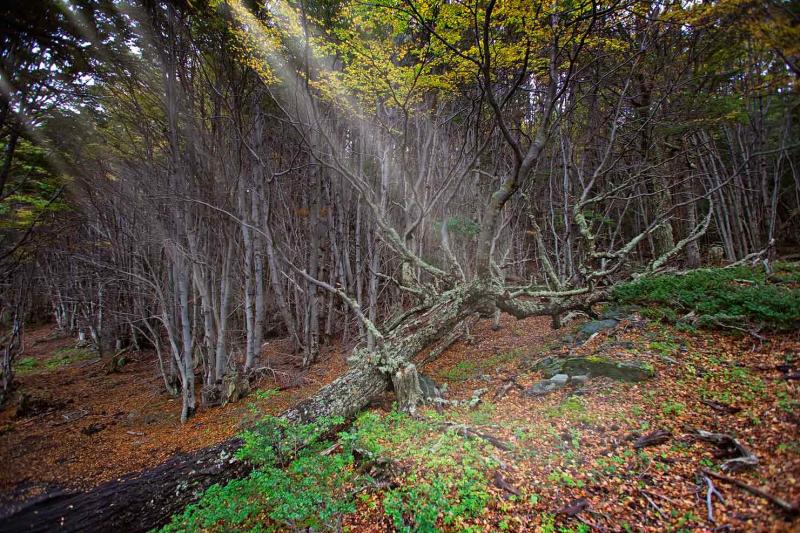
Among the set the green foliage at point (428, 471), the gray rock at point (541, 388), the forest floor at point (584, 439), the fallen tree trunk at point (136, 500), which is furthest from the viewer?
the gray rock at point (541, 388)

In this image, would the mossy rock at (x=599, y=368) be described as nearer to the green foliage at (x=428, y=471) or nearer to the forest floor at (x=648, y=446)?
the forest floor at (x=648, y=446)

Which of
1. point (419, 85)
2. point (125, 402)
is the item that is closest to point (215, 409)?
point (125, 402)

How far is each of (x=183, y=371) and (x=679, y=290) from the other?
386 inches

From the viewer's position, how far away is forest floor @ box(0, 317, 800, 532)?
7.59 feet

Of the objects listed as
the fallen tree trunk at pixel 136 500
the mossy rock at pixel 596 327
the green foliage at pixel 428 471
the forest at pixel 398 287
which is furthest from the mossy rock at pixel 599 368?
the fallen tree trunk at pixel 136 500

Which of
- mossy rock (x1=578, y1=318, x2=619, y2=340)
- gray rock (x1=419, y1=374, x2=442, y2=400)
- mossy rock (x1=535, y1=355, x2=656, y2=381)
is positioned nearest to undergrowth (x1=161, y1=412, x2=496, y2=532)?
gray rock (x1=419, y1=374, x2=442, y2=400)

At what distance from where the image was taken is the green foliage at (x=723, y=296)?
423 cm

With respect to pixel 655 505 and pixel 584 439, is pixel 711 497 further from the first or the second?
pixel 584 439

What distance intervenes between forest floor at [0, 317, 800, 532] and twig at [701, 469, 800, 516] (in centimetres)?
3

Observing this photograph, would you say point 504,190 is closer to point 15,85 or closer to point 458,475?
point 458,475

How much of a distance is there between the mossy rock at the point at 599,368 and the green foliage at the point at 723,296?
161 centimetres

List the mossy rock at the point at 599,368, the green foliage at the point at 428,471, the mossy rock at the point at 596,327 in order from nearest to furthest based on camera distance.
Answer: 1. the green foliage at the point at 428,471
2. the mossy rock at the point at 599,368
3. the mossy rock at the point at 596,327

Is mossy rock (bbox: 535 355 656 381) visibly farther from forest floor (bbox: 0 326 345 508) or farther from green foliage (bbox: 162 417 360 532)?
forest floor (bbox: 0 326 345 508)

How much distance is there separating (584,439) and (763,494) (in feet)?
4.40
